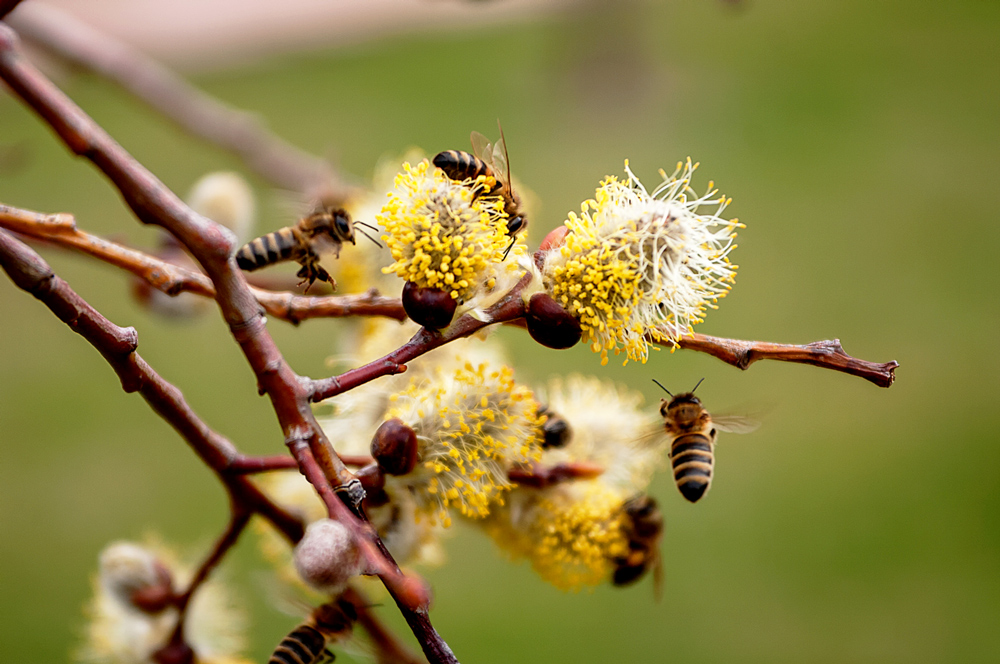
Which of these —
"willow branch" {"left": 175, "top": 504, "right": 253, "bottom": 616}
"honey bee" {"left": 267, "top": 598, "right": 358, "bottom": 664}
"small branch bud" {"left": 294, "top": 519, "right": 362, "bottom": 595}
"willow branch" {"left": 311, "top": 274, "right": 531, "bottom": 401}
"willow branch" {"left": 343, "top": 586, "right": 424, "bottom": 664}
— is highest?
"willow branch" {"left": 311, "top": 274, "right": 531, "bottom": 401}

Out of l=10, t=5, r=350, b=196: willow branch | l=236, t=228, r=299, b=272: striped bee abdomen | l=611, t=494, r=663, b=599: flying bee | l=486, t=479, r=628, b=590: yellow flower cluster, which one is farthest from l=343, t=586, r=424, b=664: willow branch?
l=10, t=5, r=350, b=196: willow branch

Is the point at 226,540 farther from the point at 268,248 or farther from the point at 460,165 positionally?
the point at 460,165

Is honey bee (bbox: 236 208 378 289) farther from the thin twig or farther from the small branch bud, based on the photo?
the small branch bud

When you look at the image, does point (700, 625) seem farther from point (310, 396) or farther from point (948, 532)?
point (310, 396)

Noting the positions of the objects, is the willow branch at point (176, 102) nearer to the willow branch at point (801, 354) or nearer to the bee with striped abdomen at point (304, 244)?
the bee with striped abdomen at point (304, 244)

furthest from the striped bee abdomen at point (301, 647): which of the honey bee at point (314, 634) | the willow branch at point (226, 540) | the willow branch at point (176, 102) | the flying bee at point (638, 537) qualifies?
the willow branch at point (176, 102)

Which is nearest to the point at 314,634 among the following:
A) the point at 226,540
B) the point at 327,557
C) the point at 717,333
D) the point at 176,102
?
the point at 226,540
